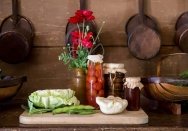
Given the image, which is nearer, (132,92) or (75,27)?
(132,92)

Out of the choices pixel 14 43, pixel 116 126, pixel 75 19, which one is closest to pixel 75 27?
pixel 75 19

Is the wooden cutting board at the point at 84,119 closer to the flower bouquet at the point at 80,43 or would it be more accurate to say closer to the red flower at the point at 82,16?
the flower bouquet at the point at 80,43

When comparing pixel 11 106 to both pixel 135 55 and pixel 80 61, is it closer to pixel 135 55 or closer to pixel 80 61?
pixel 80 61

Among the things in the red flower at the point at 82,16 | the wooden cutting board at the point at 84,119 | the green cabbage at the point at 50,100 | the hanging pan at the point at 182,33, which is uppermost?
the red flower at the point at 82,16

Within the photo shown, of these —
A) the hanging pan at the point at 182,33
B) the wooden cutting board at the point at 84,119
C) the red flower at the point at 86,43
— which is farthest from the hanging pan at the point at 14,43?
the hanging pan at the point at 182,33

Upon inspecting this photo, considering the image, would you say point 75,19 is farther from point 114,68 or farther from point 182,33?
point 182,33

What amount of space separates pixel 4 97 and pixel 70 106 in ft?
0.79

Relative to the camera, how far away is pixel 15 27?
126cm

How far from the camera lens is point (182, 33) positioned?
4.13 feet

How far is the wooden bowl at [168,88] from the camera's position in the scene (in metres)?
0.98

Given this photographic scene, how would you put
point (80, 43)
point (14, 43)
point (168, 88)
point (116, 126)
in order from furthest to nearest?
point (14, 43), point (80, 43), point (168, 88), point (116, 126)

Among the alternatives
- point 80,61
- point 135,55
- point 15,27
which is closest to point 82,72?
point 80,61

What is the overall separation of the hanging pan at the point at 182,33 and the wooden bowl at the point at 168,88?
298 mm

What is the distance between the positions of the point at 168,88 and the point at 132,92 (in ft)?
0.36
